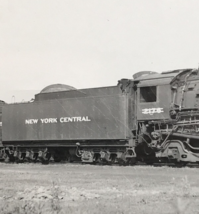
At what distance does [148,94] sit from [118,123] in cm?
152

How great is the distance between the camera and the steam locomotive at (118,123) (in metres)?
12.3

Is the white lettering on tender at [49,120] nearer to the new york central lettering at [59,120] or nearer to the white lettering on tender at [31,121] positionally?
the new york central lettering at [59,120]

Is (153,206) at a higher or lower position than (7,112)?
lower

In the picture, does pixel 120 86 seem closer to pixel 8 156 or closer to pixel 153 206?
pixel 8 156

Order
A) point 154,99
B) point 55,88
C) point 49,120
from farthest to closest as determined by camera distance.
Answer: point 55,88 → point 49,120 → point 154,99

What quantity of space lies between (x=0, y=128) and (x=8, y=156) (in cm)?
161

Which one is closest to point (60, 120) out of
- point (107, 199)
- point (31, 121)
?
point (31, 121)

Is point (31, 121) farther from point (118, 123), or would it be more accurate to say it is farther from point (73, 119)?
point (118, 123)

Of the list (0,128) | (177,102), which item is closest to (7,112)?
(0,128)

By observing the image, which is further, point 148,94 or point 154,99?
point 148,94

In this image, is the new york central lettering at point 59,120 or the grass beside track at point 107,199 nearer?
the grass beside track at point 107,199

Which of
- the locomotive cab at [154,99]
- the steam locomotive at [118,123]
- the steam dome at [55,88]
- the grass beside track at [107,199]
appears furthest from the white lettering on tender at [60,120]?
the grass beside track at [107,199]

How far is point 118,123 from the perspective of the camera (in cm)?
1336

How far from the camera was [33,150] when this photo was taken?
53.2 feet
